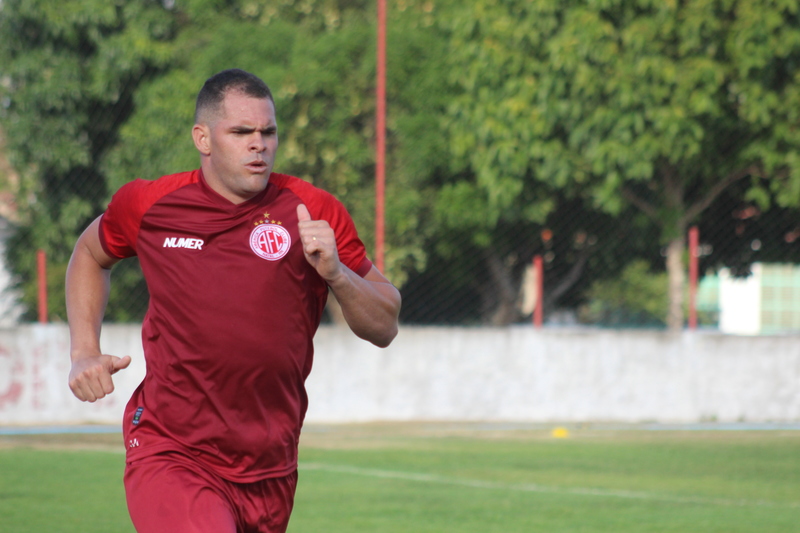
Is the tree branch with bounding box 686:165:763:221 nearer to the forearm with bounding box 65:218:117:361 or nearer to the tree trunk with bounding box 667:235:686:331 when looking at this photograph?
the tree trunk with bounding box 667:235:686:331

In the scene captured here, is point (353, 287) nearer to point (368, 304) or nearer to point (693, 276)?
point (368, 304)

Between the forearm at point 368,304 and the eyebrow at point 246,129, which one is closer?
the forearm at point 368,304

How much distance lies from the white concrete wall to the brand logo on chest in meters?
10.6

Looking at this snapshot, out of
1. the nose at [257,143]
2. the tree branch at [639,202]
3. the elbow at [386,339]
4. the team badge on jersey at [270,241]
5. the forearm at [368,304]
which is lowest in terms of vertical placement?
the elbow at [386,339]

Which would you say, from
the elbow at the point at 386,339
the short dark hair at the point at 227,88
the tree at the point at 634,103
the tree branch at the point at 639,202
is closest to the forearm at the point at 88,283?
the short dark hair at the point at 227,88

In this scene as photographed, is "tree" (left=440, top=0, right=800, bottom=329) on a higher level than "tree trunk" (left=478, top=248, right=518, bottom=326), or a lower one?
higher

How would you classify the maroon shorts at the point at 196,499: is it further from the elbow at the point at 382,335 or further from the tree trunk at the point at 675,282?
the tree trunk at the point at 675,282

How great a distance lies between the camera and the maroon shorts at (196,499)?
3.23 m

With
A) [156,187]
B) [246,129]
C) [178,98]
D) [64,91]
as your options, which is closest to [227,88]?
[246,129]

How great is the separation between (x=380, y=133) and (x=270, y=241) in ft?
38.0

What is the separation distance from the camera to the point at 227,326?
133 inches

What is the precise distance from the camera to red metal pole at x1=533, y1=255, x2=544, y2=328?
1441 centimetres

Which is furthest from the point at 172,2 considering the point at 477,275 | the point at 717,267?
the point at 717,267

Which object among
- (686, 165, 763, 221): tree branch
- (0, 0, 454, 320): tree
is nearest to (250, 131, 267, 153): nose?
(0, 0, 454, 320): tree
